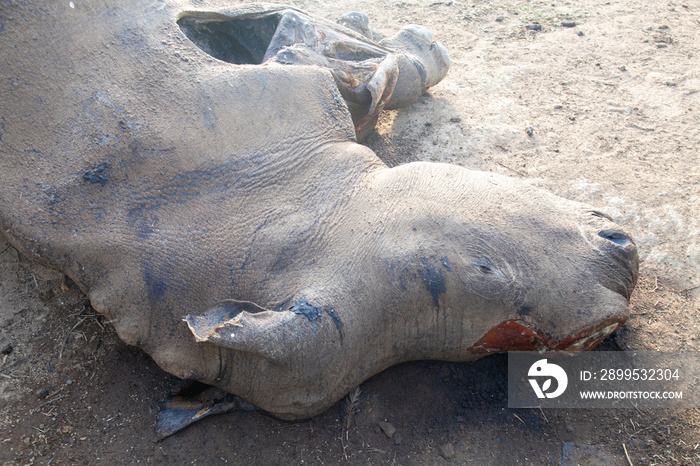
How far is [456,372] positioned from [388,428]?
0.40m

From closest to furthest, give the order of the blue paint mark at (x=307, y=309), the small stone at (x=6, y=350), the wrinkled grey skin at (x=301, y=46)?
the blue paint mark at (x=307, y=309)
the small stone at (x=6, y=350)
the wrinkled grey skin at (x=301, y=46)

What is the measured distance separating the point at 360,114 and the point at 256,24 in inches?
31.9

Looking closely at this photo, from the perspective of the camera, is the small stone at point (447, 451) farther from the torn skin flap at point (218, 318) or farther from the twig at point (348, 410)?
the torn skin flap at point (218, 318)

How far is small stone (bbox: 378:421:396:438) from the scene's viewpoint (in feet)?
6.54

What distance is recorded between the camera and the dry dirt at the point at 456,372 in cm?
194

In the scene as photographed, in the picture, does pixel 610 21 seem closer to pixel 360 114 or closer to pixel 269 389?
pixel 360 114

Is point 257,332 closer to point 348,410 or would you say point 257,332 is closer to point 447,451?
point 348,410

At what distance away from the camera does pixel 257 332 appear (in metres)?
1.66

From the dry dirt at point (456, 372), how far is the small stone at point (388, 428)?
0.01 m

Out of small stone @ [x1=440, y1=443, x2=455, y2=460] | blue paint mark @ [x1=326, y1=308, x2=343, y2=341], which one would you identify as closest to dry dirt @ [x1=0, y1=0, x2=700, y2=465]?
small stone @ [x1=440, y1=443, x2=455, y2=460]

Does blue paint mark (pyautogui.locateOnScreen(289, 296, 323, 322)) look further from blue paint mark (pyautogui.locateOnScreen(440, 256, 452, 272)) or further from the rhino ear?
blue paint mark (pyautogui.locateOnScreen(440, 256, 452, 272))

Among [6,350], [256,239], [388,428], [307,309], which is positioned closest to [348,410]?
[388,428]

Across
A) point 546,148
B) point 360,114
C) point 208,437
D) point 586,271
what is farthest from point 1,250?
point 546,148

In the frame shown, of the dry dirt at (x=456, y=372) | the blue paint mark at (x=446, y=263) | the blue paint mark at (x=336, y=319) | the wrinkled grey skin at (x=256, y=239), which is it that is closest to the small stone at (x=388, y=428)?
the dry dirt at (x=456, y=372)
